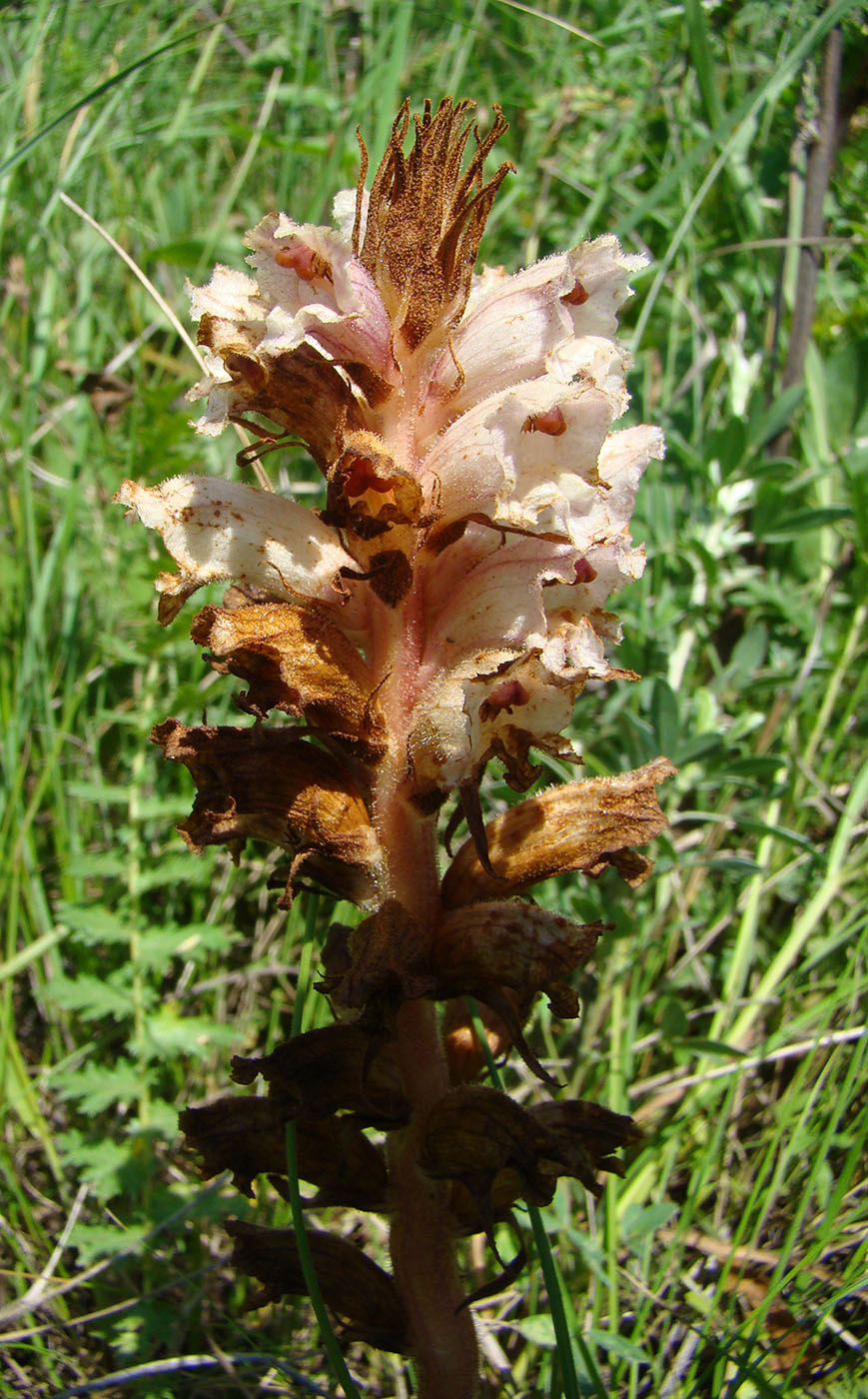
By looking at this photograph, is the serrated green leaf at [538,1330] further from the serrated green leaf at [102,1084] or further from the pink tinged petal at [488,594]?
the pink tinged petal at [488,594]

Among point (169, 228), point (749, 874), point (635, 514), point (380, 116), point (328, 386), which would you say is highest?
point (380, 116)

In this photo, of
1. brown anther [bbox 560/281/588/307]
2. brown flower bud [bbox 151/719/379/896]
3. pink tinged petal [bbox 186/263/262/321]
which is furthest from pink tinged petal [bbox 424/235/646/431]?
brown flower bud [bbox 151/719/379/896]

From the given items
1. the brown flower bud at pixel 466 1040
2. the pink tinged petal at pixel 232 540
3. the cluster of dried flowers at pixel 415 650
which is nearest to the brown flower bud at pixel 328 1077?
the cluster of dried flowers at pixel 415 650

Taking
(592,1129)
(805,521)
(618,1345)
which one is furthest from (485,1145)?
(805,521)

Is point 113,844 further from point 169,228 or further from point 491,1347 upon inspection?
point 169,228

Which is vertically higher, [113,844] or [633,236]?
[633,236]

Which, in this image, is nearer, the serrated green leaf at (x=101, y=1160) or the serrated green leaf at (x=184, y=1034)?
the serrated green leaf at (x=101, y=1160)

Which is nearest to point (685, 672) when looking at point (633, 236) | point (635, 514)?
point (635, 514)

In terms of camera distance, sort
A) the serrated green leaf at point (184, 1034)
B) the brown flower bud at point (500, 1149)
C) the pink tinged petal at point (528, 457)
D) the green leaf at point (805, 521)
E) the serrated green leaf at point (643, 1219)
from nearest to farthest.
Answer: the pink tinged petal at point (528, 457), the brown flower bud at point (500, 1149), the serrated green leaf at point (643, 1219), the serrated green leaf at point (184, 1034), the green leaf at point (805, 521)
